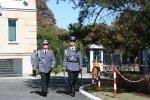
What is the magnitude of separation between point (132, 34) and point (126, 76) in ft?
6.87

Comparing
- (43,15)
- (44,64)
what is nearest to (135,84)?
(44,64)

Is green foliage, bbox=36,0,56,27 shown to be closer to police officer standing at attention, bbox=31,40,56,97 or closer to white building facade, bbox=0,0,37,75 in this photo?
white building facade, bbox=0,0,37,75

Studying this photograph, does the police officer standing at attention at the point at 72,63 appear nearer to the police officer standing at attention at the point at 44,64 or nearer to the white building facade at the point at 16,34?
the police officer standing at attention at the point at 44,64

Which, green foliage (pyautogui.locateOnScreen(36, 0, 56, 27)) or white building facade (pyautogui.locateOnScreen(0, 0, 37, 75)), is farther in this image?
green foliage (pyautogui.locateOnScreen(36, 0, 56, 27))

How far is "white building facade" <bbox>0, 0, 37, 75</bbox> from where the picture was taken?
37.7m

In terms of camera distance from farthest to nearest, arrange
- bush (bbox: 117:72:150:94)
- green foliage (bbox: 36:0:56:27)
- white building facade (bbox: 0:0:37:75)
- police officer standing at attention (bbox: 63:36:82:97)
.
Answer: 1. green foliage (bbox: 36:0:56:27)
2. white building facade (bbox: 0:0:37:75)
3. bush (bbox: 117:72:150:94)
4. police officer standing at attention (bbox: 63:36:82:97)

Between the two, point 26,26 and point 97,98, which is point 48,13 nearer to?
point 26,26

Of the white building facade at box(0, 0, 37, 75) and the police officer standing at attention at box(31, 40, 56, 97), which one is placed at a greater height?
the white building facade at box(0, 0, 37, 75)

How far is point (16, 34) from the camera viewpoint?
38000 mm

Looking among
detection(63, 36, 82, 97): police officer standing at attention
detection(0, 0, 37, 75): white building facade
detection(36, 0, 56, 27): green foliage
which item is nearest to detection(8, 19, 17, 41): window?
detection(0, 0, 37, 75): white building facade

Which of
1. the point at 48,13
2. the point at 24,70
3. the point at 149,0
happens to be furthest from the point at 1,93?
the point at 48,13

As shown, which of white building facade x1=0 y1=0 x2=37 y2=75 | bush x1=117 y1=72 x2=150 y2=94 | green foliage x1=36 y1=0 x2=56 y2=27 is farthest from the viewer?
green foliage x1=36 y1=0 x2=56 y2=27

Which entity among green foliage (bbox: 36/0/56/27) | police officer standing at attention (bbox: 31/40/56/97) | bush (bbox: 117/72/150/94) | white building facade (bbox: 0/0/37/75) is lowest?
bush (bbox: 117/72/150/94)

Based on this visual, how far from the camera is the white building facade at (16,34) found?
124ft
